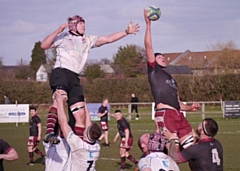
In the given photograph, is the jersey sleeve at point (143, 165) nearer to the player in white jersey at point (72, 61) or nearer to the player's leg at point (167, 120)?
the player in white jersey at point (72, 61)

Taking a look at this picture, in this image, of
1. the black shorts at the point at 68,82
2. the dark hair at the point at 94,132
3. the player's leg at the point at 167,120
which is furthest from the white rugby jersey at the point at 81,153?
the player's leg at the point at 167,120

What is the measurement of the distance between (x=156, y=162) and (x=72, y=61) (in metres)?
2.97

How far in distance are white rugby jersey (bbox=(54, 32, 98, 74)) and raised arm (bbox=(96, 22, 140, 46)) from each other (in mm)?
350

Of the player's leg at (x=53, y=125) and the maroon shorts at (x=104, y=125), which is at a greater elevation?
the player's leg at (x=53, y=125)

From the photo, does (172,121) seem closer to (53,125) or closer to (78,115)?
(78,115)

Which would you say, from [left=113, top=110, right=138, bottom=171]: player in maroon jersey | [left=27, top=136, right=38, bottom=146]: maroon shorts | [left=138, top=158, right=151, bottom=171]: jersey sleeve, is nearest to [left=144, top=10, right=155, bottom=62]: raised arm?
[left=138, top=158, right=151, bottom=171]: jersey sleeve

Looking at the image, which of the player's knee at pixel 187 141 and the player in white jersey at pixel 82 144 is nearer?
the player in white jersey at pixel 82 144

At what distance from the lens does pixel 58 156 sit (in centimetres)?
877

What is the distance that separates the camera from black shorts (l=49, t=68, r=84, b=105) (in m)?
9.02

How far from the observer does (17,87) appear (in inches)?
2144

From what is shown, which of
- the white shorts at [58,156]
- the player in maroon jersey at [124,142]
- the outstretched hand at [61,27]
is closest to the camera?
the white shorts at [58,156]

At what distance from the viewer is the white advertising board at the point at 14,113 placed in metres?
35.9

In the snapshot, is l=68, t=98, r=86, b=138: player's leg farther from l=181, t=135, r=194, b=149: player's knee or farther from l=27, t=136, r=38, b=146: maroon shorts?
l=27, t=136, r=38, b=146: maroon shorts

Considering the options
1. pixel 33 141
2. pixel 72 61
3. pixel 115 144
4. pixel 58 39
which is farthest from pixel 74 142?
pixel 115 144
